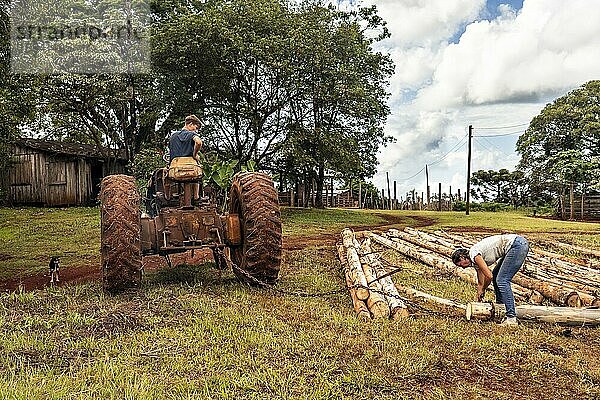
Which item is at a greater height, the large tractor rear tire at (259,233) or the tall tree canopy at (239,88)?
the tall tree canopy at (239,88)

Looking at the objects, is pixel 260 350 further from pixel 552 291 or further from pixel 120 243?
pixel 552 291

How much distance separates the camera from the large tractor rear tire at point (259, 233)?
26.4ft

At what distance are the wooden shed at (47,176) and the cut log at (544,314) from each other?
2547 centimetres

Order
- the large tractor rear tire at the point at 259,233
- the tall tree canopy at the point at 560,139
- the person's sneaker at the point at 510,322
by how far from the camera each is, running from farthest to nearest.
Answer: the tall tree canopy at the point at 560,139 < the large tractor rear tire at the point at 259,233 < the person's sneaker at the point at 510,322

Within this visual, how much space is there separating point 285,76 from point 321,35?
264cm

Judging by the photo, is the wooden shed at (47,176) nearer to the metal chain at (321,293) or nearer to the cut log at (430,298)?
the metal chain at (321,293)

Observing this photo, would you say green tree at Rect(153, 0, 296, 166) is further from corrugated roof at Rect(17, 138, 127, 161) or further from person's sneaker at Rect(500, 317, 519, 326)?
person's sneaker at Rect(500, 317, 519, 326)

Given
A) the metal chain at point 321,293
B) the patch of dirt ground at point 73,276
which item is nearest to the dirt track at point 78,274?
the patch of dirt ground at point 73,276

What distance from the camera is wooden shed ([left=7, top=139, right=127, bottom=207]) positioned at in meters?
29.6

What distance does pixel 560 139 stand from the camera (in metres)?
41.8

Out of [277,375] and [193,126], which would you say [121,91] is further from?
[277,375]

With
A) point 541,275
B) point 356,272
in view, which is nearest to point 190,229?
point 356,272

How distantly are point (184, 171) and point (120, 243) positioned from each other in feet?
Result: 5.07

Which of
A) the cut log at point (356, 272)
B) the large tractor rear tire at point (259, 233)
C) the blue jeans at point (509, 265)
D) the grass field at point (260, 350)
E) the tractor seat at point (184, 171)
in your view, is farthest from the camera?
the tractor seat at point (184, 171)
